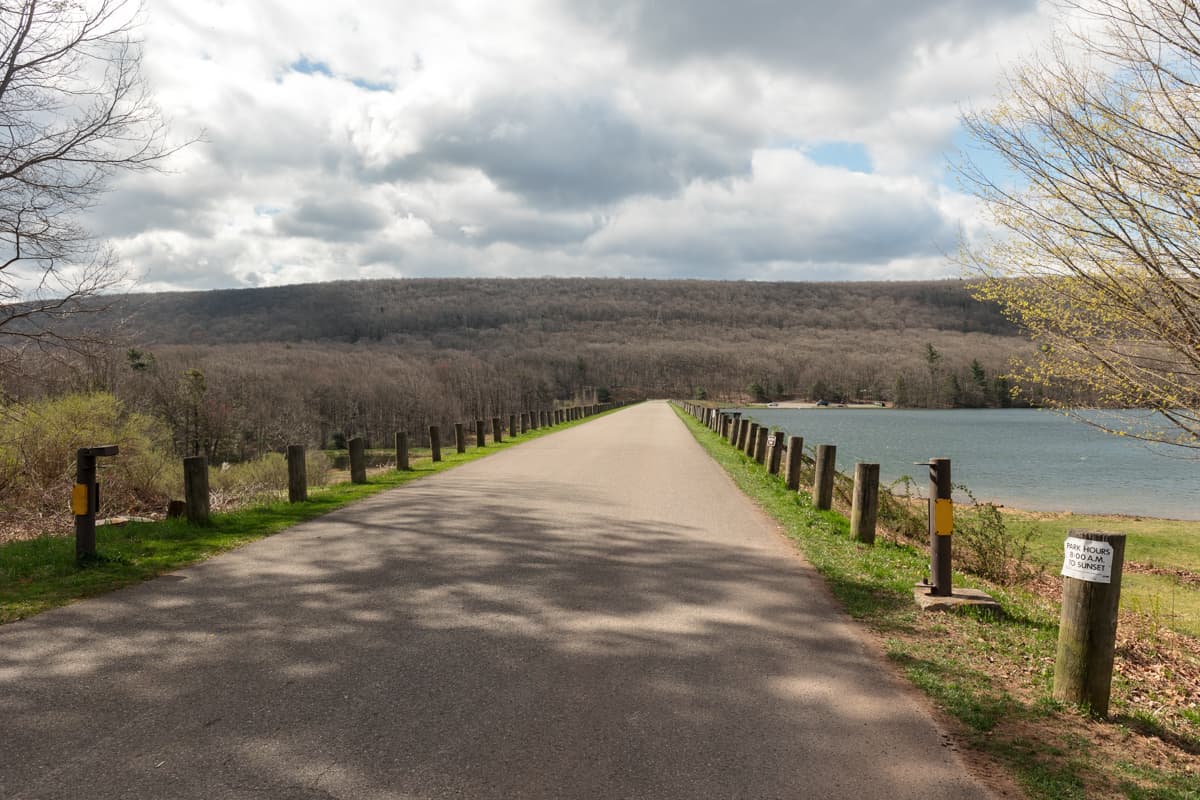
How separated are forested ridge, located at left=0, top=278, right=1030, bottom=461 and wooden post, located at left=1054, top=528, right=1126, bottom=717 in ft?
23.7

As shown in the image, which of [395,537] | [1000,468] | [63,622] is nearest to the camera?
[63,622]

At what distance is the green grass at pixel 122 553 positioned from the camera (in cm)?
595

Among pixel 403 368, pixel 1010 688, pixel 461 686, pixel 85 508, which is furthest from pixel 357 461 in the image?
pixel 403 368

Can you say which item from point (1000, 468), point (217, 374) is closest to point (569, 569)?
point (1000, 468)

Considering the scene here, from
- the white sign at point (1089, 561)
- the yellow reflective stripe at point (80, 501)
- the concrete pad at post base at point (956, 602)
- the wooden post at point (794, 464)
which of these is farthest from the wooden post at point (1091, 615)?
the wooden post at point (794, 464)

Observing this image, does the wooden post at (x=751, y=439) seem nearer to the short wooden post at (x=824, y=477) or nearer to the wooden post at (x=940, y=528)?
the short wooden post at (x=824, y=477)

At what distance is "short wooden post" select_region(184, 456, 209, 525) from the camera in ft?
29.1

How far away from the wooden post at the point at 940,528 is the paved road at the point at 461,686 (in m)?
1.06

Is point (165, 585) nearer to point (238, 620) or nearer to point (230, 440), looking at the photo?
point (238, 620)

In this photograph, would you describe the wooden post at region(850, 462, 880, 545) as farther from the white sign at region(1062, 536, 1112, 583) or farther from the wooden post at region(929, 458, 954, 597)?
the white sign at region(1062, 536, 1112, 583)

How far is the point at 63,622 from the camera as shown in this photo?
519 cm

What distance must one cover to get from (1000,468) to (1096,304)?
27758 mm

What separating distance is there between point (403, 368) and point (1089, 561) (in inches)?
4339

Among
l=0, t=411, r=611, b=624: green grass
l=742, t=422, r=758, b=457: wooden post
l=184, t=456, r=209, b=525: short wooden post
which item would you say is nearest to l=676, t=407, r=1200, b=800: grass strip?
l=0, t=411, r=611, b=624: green grass
